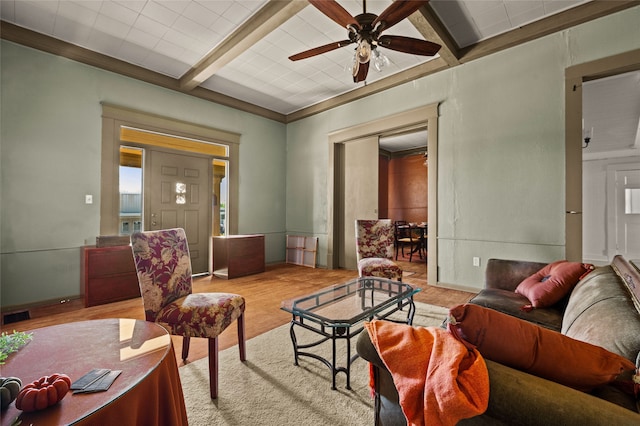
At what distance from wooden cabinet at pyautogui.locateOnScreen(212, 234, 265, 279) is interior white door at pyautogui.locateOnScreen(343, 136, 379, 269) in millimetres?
1717

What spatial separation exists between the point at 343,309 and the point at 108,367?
1.37 m

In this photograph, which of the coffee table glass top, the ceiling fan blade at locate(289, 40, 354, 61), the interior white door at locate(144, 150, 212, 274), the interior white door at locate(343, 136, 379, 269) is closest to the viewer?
the coffee table glass top

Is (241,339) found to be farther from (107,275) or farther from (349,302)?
(107,275)

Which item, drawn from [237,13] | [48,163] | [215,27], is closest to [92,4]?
[215,27]

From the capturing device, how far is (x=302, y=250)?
19.6 feet

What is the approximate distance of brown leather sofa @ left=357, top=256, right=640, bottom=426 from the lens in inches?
26.7

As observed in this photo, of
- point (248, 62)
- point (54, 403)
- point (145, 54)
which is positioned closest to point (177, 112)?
point (145, 54)

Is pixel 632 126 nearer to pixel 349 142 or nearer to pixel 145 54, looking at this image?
pixel 349 142

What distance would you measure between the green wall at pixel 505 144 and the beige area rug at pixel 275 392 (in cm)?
260

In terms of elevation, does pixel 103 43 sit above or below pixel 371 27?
above

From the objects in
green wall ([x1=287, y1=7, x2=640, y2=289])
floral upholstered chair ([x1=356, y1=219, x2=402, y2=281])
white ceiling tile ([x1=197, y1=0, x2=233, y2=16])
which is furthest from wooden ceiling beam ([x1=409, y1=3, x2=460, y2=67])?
floral upholstered chair ([x1=356, y1=219, x2=402, y2=281])

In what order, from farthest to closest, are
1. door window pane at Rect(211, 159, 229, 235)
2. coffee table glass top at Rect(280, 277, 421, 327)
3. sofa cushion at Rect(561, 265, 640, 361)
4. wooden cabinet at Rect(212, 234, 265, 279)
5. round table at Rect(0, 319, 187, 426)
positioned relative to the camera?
door window pane at Rect(211, 159, 229, 235)
wooden cabinet at Rect(212, 234, 265, 279)
coffee table glass top at Rect(280, 277, 421, 327)
sofa cushion at Rect(561, 265, 640, 361)
round table at Rect(0, 319, 187, 426)

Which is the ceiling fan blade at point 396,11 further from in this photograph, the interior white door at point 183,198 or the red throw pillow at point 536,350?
the interior white door at point 183,198

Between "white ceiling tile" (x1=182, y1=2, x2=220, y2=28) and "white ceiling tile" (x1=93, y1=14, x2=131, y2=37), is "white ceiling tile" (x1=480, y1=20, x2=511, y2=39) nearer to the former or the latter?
"white ceiling tile" (x1=182, y1=2, x2=220, y2=28)
